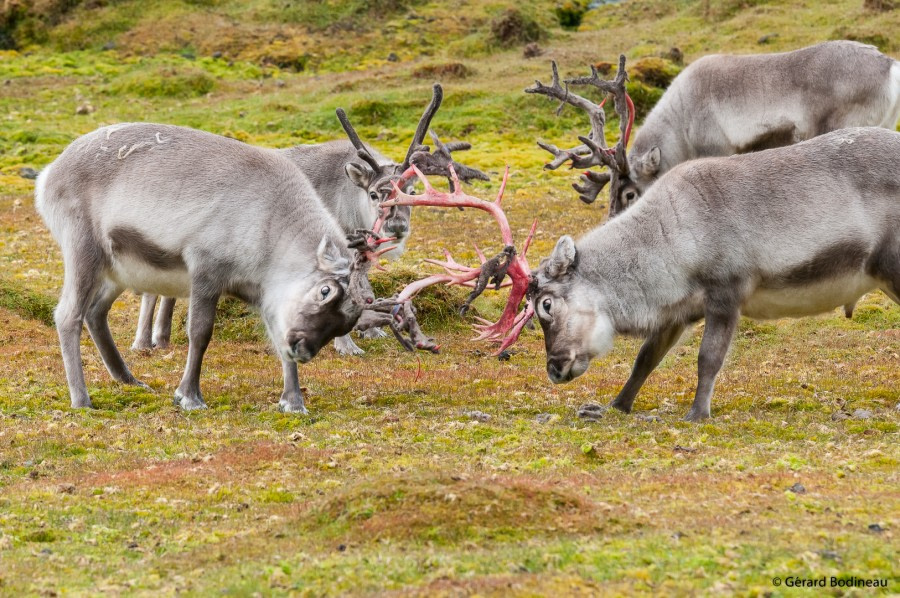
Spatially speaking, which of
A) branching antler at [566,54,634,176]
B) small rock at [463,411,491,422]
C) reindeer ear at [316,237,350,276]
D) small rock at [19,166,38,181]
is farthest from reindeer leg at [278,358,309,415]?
small rock at [19,166,38,181]

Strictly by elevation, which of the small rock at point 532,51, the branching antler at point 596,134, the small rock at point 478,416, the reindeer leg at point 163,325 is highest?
the branching antler at point 596,134

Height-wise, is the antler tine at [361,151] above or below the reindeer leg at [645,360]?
above

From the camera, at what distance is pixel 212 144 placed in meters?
13.0

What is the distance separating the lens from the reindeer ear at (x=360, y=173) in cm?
1599

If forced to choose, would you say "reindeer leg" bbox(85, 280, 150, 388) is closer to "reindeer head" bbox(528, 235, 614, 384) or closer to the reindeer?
the reindeer

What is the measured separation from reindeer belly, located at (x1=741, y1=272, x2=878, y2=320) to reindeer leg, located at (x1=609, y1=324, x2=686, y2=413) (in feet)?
2.64

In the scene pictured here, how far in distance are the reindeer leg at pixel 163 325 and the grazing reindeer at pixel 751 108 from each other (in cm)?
648

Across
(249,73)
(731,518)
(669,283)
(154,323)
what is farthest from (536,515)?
(249,73)

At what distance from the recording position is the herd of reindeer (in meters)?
11.6

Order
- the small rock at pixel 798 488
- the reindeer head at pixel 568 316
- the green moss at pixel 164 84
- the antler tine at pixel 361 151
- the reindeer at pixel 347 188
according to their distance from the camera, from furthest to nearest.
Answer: the green moss at pixel 164 84, the reindeer at pixel 347 188, the antler tine at pixel 361 151, the reindeer head at pixel 568 316, the small rock at pixel 798 488

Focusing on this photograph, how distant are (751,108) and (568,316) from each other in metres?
8.47

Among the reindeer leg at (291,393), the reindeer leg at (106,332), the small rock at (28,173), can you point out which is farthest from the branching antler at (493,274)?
the small rock at (28,173)

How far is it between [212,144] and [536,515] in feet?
22.7

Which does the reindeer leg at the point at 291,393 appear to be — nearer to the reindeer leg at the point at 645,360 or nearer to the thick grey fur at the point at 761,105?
the reindeer leg at the point at 645,360
